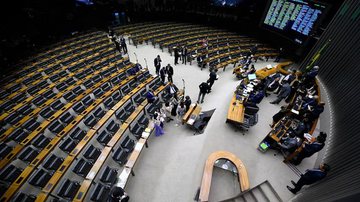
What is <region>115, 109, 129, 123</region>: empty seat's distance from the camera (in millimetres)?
8188

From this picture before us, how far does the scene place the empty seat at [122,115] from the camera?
8188mm

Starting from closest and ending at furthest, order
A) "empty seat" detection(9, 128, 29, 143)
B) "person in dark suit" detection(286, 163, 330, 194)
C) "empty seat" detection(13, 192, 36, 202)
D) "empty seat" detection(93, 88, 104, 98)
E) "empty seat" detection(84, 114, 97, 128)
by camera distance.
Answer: "person in dark suit" detection(286, 163, 330, 194), "empty seat" detection(13, 192, 36, 202), "empty seat" detection(9, 128, 29, 143), "empty seat" detection(84, 114, 97, 128), "empty seat" detection(93, 88, 104, 98)

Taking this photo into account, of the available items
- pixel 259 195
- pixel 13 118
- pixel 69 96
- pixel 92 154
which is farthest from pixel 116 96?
pixel 259 195

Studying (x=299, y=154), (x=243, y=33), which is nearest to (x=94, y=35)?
(x=243, y=33)

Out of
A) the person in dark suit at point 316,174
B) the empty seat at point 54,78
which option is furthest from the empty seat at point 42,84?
the person in dark suit at point 316,174

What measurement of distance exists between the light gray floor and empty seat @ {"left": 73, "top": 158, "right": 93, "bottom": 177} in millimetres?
1659

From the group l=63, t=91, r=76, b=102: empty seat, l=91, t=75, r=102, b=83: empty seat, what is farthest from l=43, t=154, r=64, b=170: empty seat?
l=91, t=75, r=102, b=83: empty seat

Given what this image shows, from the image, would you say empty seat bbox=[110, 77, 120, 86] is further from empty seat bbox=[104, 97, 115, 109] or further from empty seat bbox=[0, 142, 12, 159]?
empty seat bbox=[0, 142, 12, 159]

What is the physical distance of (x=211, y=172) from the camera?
553 centimetres

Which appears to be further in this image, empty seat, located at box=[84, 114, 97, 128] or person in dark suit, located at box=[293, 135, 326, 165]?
empty seat, located at box=[84, 114, 97, 128]

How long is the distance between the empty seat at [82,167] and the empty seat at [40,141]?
1890 millimetres

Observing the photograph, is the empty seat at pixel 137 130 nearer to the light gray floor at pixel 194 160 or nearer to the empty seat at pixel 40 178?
the light gray floor at pixel 194 160

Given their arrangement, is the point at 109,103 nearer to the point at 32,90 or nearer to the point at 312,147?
the point at 32,90

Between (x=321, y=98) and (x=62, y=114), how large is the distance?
1300 centimetres
